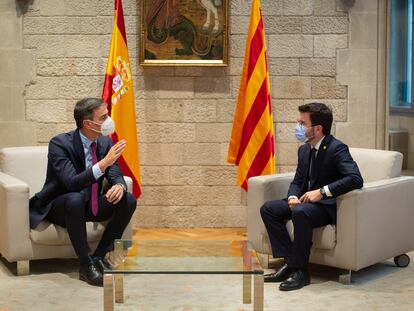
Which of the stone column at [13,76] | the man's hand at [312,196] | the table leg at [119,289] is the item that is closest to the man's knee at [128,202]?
the table leg at [119,289]

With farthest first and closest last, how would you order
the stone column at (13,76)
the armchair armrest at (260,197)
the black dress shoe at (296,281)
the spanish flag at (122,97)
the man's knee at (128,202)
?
the stone column at (13,76)
the spanish flag at (122,97)
the armchair armrest at (260,197)
the man's knee at (128,202)
the black dress shoe at (296,281)

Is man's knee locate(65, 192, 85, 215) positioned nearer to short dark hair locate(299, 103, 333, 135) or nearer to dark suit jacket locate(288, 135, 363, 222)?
dark suit jacket locate(288, 135, 363, 222)

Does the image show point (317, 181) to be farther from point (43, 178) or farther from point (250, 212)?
point (43, 178)

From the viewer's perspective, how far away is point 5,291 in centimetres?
503

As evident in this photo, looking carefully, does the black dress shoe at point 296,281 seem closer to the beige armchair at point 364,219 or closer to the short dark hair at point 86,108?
the beige armchair at point 364,219

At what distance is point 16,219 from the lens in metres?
5.35

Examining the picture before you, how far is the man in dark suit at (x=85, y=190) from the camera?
521 centimetres

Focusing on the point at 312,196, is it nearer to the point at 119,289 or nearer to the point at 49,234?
the point at 119,289

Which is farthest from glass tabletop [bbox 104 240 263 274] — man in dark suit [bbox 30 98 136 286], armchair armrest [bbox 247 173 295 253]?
armchair armrest [bbox 247 173 295 253]

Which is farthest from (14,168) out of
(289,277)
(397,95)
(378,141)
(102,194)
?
(397,95)

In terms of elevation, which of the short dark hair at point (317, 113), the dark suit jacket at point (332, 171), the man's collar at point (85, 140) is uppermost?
the short dark hair at point (317, 113)

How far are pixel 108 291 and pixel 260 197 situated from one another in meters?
1.67

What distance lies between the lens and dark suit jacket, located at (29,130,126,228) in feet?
17.4

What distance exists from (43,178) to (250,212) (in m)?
1.43
